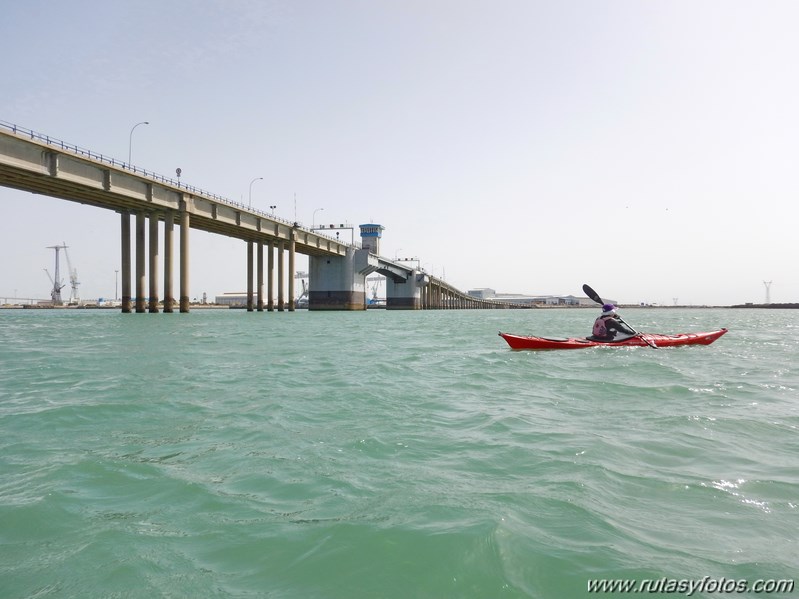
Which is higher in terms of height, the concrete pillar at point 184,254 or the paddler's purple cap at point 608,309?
the concrete pillar at point 184,254

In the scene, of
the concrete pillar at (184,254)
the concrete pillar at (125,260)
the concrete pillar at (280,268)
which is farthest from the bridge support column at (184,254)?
the concrete pillar at (280,268)

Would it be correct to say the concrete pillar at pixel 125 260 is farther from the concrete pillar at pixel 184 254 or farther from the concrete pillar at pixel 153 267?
the concrete pillar at pixel 184 254

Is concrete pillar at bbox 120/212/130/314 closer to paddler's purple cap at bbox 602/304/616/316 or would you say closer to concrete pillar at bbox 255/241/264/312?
concrete pillar at bbox 255/241/264/312

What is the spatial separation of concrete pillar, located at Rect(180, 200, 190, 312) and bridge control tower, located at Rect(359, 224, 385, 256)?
51.0m

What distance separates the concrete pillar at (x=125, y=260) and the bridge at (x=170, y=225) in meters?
0.09

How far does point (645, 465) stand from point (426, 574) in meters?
3.64

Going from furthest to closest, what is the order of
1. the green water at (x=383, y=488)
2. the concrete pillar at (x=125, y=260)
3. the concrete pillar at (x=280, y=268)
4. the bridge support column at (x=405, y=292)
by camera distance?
the bridge support column at (x=405, y=292) → the concrete pillar at (x=280, y=268) → the concrete pillar at (x=125, y=260) → the green water at (x=383, y=488)

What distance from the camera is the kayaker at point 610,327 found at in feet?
63.1

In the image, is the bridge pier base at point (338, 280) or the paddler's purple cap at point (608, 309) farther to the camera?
the bridge pier base at point (338, 280)

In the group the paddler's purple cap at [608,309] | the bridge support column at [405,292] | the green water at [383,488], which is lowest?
the green water at [383,488]

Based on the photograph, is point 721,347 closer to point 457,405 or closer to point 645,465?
point 457,405

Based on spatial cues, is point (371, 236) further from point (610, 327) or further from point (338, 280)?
point (610, 327)

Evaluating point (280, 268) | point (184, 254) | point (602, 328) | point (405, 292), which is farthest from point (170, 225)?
point (405, 292)

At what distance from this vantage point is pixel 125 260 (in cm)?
5225
